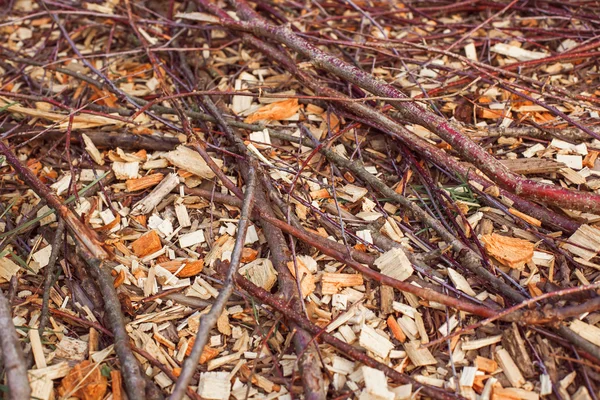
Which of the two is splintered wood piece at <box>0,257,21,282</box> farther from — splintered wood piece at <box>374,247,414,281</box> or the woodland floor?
splintered wood piece at <box>374,247,414,281</box>

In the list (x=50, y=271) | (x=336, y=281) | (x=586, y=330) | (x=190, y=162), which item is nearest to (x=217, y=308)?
(x=336, y=281)

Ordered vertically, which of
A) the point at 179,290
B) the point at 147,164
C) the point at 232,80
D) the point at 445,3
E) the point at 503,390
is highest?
the point at 445,3

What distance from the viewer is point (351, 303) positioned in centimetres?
189

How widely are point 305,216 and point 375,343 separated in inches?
23.1

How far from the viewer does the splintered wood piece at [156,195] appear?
2178mm

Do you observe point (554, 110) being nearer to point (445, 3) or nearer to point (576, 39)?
point (576, 39)

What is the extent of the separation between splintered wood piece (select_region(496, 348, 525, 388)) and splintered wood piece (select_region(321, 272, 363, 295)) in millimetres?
525

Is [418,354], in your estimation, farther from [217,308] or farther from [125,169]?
[125,169]

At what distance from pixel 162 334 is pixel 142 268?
0.28 metres

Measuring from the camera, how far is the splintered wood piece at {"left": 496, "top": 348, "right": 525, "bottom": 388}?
167cm

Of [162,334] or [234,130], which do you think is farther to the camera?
[234,130]

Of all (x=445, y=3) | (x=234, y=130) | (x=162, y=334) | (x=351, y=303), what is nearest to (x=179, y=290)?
(x=162, y=334)

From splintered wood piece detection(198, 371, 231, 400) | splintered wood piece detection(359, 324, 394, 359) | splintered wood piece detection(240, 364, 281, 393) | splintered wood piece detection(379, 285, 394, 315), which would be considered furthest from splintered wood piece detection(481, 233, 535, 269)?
splintered wood piece detection(198, 371, 231, 400)

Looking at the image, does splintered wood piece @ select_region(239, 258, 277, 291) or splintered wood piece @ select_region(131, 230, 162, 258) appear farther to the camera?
splintered wood piece @ select_region(131, 230, 162, 258)
